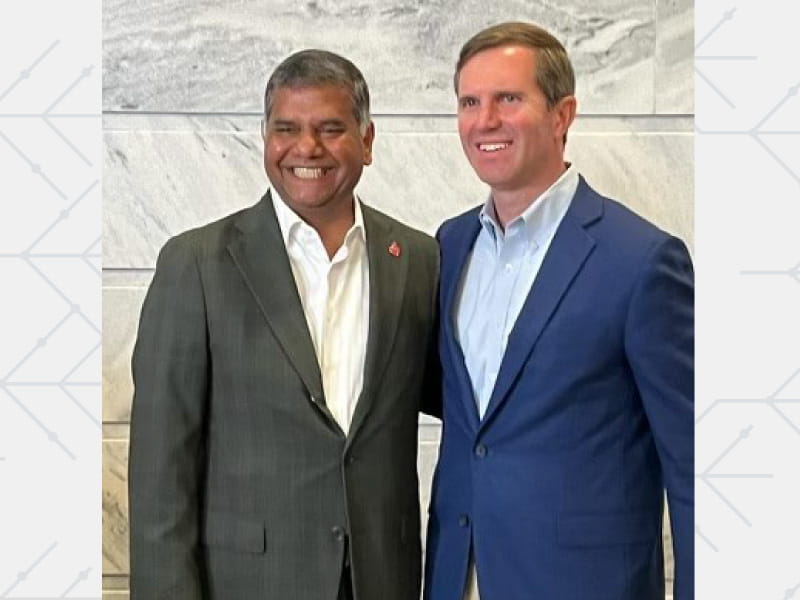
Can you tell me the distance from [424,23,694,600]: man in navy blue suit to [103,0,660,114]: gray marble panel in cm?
29

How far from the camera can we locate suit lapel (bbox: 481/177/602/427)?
1.36 meters

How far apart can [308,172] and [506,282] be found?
0.26 m

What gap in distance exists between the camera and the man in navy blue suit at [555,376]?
1353 mm

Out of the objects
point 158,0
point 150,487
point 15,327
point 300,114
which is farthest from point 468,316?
point 158,0

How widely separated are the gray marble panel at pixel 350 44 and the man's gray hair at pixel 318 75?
11.2 inches

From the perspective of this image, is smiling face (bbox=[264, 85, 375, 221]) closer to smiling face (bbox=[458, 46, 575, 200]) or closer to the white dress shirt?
the white dress shirt

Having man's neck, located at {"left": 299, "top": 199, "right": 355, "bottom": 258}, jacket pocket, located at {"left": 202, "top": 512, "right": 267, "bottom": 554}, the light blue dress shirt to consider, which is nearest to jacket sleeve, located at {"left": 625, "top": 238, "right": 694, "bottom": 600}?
the light blue dress shirt

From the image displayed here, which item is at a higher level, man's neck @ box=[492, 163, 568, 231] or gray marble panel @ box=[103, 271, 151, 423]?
man's neck @ box=[492, 163, 568, 231]

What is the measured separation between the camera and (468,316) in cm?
145

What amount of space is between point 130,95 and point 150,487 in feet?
1.93

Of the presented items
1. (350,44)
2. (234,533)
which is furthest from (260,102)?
(234,533)

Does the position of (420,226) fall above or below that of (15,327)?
above

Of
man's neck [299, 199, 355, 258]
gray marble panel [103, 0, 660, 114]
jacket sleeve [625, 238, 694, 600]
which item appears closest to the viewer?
jacket sleeve [625, 238, 694, 600]
